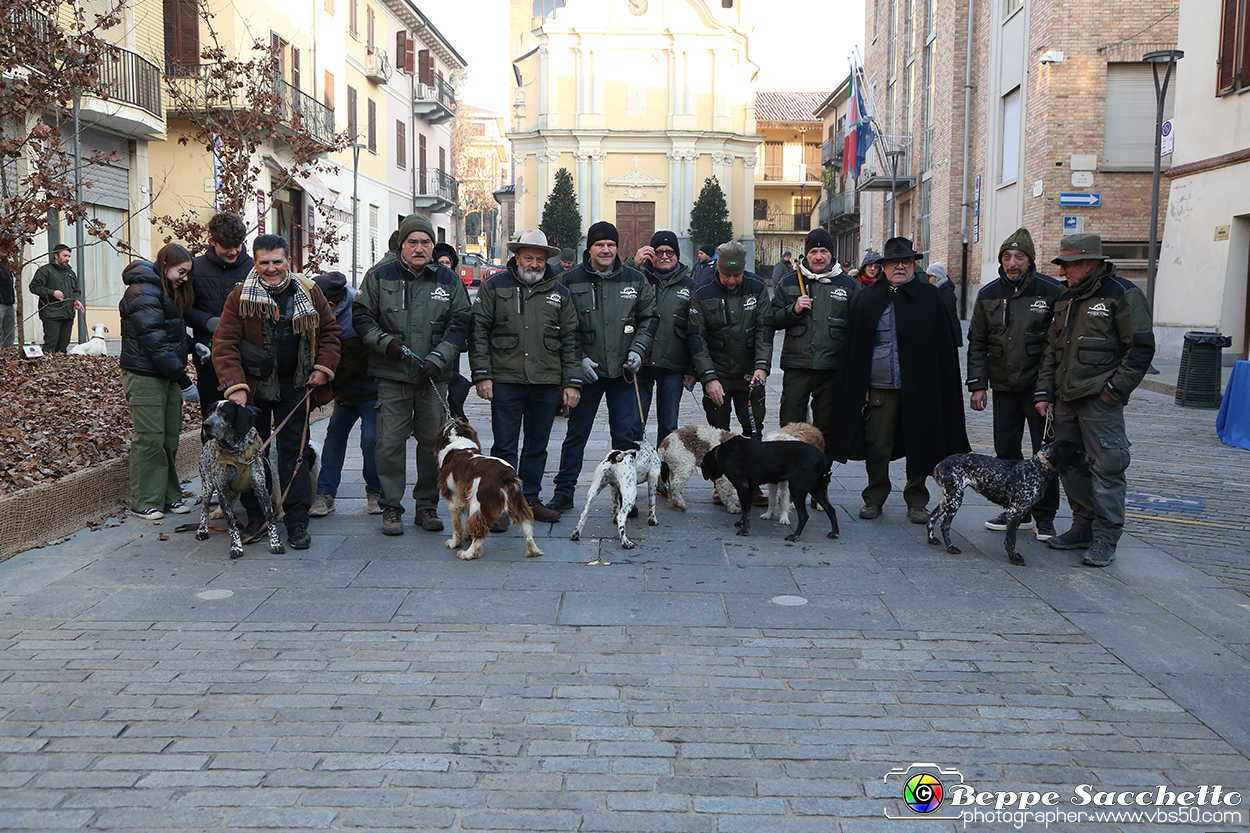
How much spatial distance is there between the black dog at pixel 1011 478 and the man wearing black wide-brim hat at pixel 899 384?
0.73m

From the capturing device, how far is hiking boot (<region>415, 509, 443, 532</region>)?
696 centimetres

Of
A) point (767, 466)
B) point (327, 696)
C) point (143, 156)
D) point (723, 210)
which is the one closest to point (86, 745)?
point (327, 696)

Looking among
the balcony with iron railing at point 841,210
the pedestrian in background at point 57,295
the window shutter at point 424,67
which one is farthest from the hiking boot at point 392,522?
the balcony with iron railing at point 841,210

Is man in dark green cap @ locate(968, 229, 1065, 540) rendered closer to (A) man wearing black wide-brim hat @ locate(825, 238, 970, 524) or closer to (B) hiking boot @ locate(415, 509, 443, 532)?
(A) man wearing black wide-brim hat @ locate(825, 238, 970, 524)

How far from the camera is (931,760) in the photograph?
3633 millimetres

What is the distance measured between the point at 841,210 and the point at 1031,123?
84.1ft

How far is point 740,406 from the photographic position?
815 centimetres

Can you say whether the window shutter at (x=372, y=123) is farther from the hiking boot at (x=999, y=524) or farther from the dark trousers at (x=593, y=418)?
the hiking boot at (x=999, y=524)

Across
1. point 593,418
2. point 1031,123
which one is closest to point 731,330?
point 593,418

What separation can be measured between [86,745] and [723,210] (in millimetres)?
45276

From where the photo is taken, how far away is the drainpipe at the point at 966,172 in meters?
30.1

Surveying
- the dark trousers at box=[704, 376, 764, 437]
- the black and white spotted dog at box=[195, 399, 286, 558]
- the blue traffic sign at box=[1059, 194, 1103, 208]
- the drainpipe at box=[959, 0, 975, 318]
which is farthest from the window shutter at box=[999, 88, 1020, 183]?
the black and white spotted dog at box=[195, 399, 286, 558]

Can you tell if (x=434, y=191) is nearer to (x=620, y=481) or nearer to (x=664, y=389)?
(x=664, y=389)

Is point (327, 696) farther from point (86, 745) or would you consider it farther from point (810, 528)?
point (810, 528)
